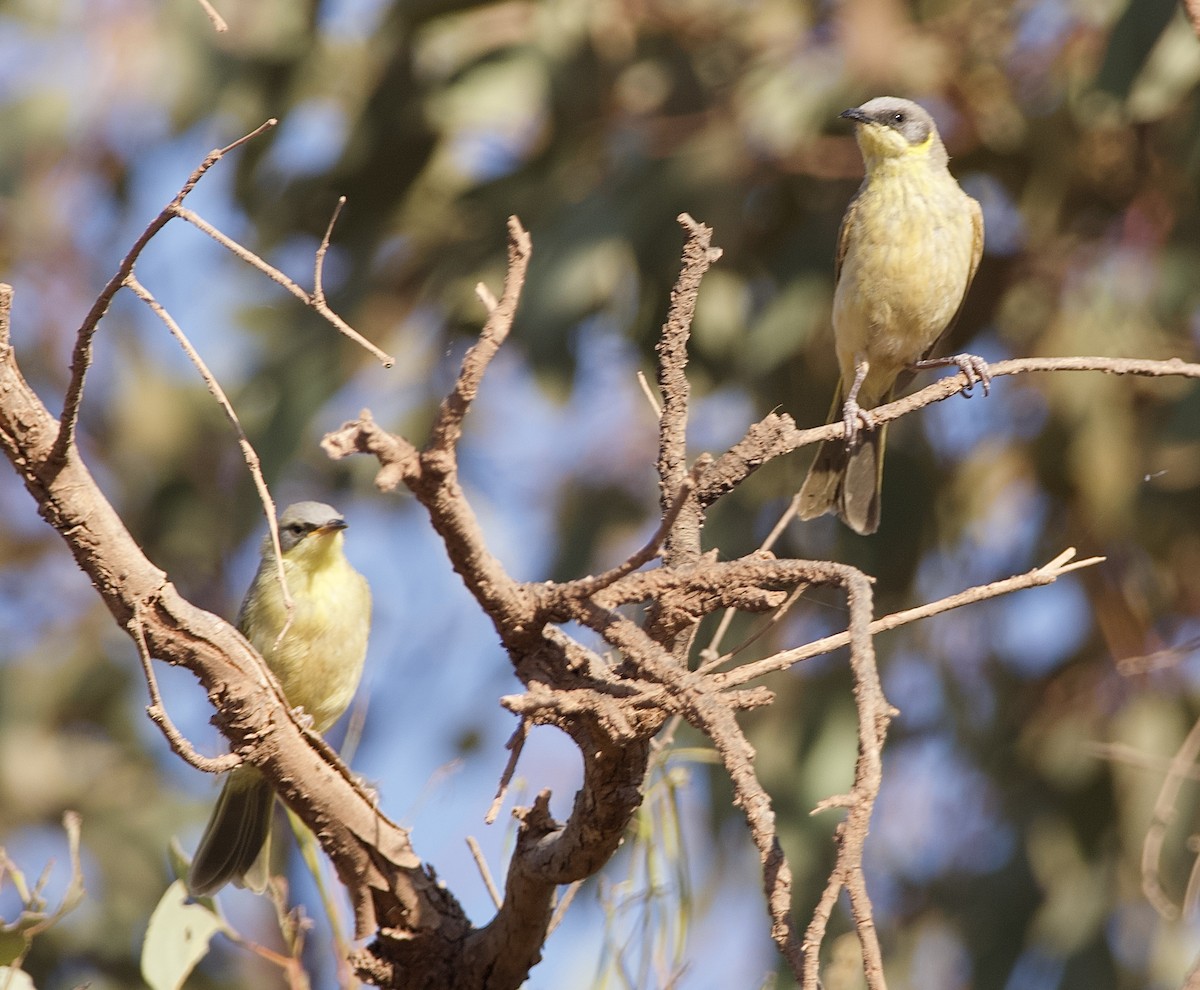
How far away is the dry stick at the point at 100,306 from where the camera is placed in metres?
1.84

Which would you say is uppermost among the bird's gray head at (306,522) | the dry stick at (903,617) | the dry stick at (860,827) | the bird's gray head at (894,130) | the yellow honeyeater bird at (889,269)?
the bird's gray head at (894,130)

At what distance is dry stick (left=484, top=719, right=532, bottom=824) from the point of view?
1.75 m

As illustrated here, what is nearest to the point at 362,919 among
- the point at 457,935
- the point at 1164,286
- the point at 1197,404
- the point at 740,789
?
the point at 457,935

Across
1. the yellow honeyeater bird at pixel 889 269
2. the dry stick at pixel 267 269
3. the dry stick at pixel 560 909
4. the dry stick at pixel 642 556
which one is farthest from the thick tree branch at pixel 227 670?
the yellow honeyeater bird at pixel 889 269

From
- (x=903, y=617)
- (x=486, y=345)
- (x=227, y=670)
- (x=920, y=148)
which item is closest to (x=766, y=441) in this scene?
(x=903, y=617)

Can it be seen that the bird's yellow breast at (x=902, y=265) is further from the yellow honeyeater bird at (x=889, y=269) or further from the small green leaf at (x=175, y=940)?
the small green leaf at (x=175, y=940)

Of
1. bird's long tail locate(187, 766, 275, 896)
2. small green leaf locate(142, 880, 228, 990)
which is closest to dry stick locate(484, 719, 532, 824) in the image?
small green leaf locate(142, 880, 228, 990)

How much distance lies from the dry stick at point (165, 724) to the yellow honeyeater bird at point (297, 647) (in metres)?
1.61

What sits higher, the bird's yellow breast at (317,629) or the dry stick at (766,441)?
the bird's yellow breast at (317,629)

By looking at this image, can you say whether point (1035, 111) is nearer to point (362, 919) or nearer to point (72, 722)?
point (362, 919)

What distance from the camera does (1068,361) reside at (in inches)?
89.7

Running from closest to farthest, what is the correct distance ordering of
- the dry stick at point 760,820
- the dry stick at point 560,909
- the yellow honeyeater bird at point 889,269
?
the dry stick at point 760,820 < the dry stick at point 560,909 < the yellow honeyeater bird at point 889,269

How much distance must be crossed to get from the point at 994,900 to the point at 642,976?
10.1 feet

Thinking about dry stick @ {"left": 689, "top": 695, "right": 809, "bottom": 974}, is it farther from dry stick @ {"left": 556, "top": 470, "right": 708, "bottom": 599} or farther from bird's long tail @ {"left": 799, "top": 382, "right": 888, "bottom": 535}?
bird's long tail @ {"left": 799, "top": 382, "right": 888, "bottom": 535}
